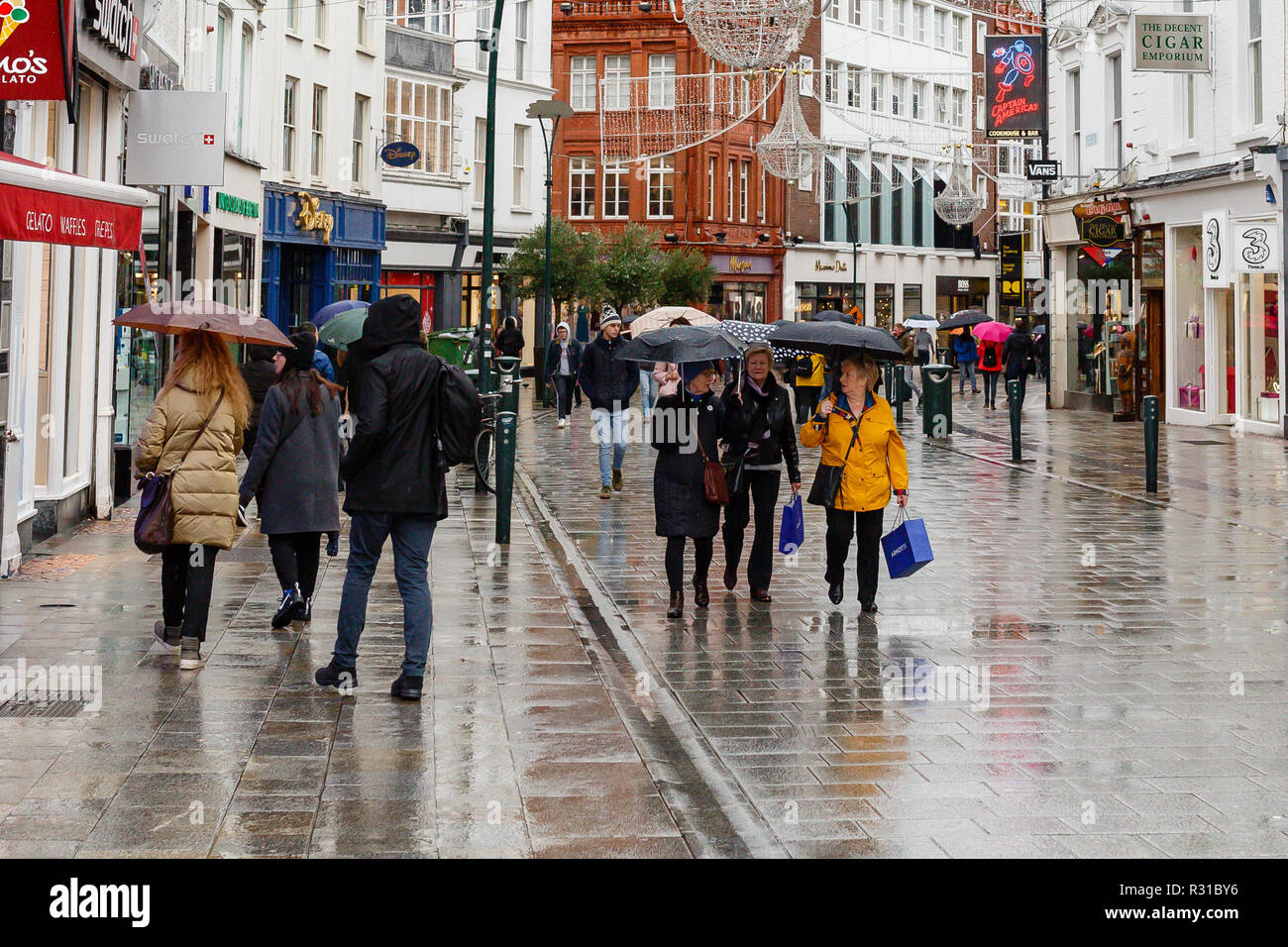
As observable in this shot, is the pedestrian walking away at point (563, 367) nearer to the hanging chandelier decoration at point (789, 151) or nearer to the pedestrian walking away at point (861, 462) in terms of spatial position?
the hanging chandelier decoration at point (789, 151)

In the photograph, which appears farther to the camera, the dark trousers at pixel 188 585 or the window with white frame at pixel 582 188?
the window with white frame at pixel 582 188

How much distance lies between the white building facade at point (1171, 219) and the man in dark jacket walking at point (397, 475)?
19608mm

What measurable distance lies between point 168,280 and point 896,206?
Result: 53.3 meters

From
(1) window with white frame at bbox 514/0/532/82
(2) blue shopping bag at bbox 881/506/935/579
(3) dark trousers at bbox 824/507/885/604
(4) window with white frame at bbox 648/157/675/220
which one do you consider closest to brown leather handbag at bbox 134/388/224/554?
(3) dark trousers at bbox 824/507/885/604

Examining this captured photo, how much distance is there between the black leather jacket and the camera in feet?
36.3

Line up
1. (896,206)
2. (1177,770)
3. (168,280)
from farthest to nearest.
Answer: (896,206), (168,280), (1177,770)

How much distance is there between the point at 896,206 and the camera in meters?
69.4

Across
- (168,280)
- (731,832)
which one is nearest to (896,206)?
(168,280)

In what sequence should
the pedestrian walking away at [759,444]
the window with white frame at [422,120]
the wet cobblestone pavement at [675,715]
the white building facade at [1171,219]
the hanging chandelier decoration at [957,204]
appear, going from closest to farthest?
the wet cobblestone pavement at [675,715], the pedestrian walking away at [759,444], the white building facade at [1171,219], the window with white frame at [422,120], the hanging chandelier decoration at [957,204]

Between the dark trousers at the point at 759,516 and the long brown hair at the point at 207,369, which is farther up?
the long brown hair at the point at 207,369

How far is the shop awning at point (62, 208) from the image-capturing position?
8633mm

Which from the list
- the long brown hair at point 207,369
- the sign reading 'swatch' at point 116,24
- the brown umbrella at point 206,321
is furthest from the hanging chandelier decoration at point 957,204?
the long brown hair at point 207,369

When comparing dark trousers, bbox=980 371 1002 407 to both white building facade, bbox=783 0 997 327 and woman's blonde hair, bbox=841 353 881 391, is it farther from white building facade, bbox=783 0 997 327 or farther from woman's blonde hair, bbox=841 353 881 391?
white building facade, bbox=783 0 997 327
